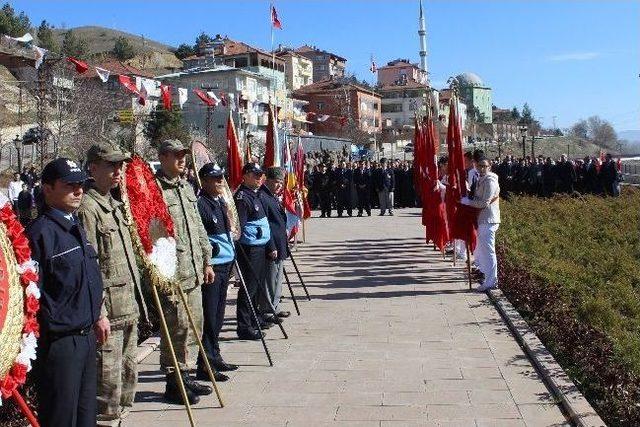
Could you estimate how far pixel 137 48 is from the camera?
133 m

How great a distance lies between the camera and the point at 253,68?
8700 centimetres

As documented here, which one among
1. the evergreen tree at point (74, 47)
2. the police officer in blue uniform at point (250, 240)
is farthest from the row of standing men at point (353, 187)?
the evergreen tree at point (74, 47)

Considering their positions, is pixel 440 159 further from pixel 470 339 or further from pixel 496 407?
pixel 496 407

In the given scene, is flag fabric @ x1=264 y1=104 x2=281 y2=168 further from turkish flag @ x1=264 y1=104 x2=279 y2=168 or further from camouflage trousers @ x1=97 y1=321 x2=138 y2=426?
camouflage trousers @ x1=97 y1=321 x2=138 y2=426

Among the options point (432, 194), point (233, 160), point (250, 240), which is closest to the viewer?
point (250, 240)

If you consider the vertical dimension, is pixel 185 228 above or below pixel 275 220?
above

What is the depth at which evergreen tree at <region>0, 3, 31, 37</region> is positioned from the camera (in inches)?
3123

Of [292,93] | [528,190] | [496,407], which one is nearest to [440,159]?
[496,407]

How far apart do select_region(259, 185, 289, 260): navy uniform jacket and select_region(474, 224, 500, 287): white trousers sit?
3.55 meters

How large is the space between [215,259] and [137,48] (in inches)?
5189

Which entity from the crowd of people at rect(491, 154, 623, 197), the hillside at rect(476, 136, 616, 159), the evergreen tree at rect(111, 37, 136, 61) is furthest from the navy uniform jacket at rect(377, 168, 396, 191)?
the evergreen tree at rect(111, 37, 136, 61)

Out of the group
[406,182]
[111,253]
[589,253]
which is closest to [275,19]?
[406,182]

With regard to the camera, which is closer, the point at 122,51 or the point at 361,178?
the point at 361,178

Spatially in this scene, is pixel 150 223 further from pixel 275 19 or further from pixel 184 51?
pixel 184 51
